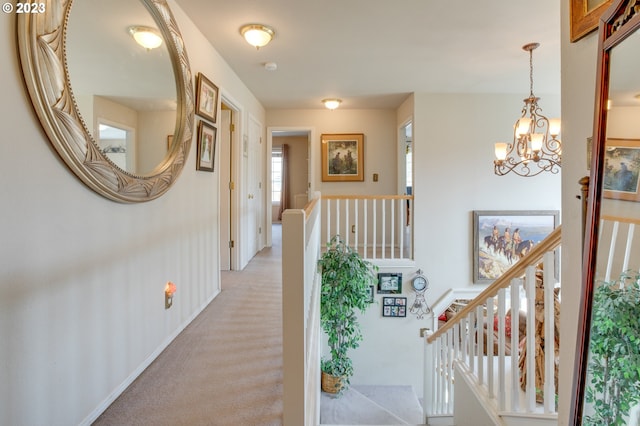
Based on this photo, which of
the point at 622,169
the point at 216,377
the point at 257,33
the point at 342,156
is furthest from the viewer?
the point at 342,156

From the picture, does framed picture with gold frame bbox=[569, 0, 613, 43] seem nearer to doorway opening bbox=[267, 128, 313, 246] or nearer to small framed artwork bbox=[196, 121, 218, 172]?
small framed artwork bbox=[196, 121, 218, 172]

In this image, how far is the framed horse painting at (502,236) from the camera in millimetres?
4648

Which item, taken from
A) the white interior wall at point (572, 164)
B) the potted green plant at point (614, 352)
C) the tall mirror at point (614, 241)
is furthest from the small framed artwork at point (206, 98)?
the potted green plant at point (614, 352)

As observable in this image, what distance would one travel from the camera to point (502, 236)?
467 centimetres

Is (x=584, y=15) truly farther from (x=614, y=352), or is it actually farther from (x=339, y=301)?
(x=339, y=301)

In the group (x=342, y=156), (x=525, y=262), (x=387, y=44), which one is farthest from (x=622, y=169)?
(x=342, y=156)

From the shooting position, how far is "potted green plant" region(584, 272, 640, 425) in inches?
39.2

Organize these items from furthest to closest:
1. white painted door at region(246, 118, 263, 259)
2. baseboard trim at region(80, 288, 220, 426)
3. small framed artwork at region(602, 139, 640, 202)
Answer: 1. white painted door at region(246, 118, 263, 259)
2. baseboard trim at region(80, 288, 220, 426)
3. small framed artwork at region(602, 139, 640, 202)

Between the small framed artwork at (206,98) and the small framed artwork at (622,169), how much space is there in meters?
2.40

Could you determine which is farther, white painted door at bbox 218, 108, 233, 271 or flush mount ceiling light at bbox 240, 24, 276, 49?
white painted door at bbox 218, 108, 233, 271

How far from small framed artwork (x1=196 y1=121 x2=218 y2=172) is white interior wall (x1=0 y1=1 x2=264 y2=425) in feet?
1.87

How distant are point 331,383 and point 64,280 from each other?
3062 mm

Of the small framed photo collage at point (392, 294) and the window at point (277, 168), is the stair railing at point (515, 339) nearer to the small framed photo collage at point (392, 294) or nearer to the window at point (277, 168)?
the small framed photo collage at point (392, 294)

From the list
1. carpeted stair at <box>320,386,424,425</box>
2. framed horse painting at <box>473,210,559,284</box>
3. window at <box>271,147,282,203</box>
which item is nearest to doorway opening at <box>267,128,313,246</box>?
window at <box>271,147,282,203</box>
